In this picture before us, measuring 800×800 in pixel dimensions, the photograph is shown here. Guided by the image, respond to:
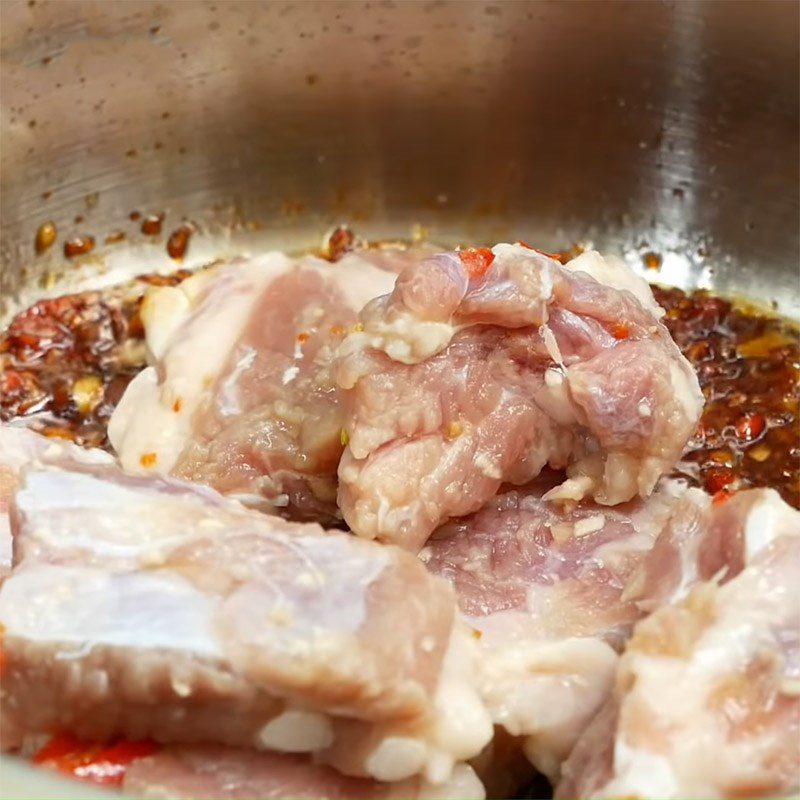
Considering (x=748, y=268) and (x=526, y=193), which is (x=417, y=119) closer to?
(x=526, y=193)

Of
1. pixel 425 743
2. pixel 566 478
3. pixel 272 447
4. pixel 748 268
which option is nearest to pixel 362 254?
pixel 272 447

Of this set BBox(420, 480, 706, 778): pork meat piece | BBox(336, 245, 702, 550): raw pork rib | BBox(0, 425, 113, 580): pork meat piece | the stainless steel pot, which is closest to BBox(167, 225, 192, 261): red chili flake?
the stainless steel pot

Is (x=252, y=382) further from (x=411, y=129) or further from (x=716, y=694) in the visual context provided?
(x=411, y=129)

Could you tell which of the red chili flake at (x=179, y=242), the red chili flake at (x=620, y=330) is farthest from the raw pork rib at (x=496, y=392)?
the red chili flake at (x=179, y=242)

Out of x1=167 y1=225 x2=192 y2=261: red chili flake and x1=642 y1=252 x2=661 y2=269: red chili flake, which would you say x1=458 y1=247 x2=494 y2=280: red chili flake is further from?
x1=167 y1=225 x2=192 y2=261: red chili flake

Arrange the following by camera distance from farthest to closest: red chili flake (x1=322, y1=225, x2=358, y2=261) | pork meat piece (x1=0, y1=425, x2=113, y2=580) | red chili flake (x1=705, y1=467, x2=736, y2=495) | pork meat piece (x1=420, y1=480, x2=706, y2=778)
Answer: red chili flake (x1=322, y1=225, x2=358, y2=261) → red chili flake (x1=705, y1=467, x2=736, y2=495) → pork meat piece (x1=0, y1=425, x2=113, y2=580) → pork meat piece (x1=420, y1=480, x2=706, y2=778)

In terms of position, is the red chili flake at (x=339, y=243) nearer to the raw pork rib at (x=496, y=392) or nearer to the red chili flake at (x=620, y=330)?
the raw pork rib at (x=496, y=392)
